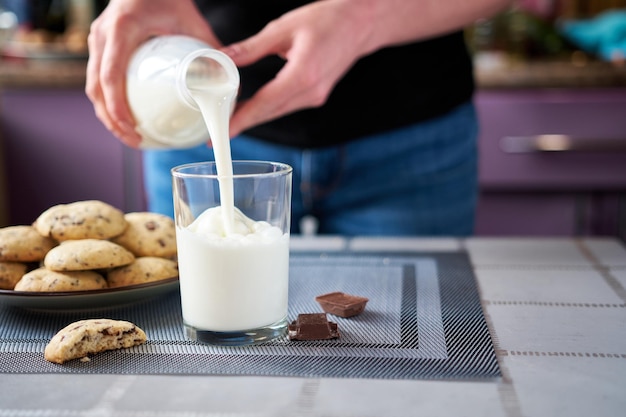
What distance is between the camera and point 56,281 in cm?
75

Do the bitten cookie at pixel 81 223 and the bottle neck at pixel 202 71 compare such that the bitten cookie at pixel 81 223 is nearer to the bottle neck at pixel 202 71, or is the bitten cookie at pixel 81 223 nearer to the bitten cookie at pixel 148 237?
the bitten cookie at pixel 148 237

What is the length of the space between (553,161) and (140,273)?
148 centimetres

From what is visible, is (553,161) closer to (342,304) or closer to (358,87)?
(358,87)

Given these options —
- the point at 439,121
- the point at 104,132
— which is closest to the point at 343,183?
the point at 439,121

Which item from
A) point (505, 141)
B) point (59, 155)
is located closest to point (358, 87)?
point (505, 141)

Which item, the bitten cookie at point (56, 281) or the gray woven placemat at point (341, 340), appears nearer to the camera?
the gray woven placemat at point (341, 340)

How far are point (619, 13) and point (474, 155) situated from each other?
1.33 metres

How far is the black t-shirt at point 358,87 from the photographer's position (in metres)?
1.20

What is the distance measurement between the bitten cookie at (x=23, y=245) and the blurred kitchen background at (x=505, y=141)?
1.31 meters

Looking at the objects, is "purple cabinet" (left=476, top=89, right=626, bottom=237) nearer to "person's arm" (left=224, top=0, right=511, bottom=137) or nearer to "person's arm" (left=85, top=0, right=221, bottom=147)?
"person's arm" (left=224, top=0, right=511, bottom=137)

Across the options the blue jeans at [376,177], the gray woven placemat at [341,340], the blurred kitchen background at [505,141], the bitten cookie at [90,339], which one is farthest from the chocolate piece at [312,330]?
the blurred kitchen background at [505,141]

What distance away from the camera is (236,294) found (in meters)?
0.70

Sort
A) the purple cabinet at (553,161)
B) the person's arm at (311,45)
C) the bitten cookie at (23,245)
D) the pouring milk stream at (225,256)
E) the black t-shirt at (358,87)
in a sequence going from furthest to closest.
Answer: the purple cabinet at (553,161) → the black t-shirt at (358,87) → the person's arm at (311,45) → the bitten cookie at (23,245) → the pouring milk stream at (225,256)

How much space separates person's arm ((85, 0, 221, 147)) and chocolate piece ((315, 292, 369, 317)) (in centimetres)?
31
